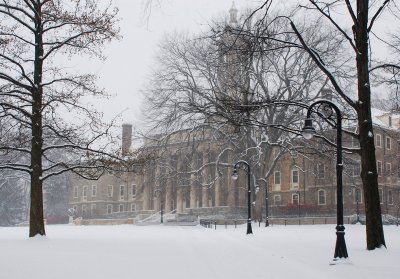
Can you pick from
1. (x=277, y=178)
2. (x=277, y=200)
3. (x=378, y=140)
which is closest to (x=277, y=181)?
(x=277, y=178)

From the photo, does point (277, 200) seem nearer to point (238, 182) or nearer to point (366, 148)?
point (238, 182)

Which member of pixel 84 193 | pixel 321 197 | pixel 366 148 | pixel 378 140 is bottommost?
pixel 321 197

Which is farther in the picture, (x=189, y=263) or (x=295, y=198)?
(x=295, y=198)

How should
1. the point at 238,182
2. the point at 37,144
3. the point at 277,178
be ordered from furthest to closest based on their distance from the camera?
the point at 277,178 < the point at 238,182 < the point at 37,144

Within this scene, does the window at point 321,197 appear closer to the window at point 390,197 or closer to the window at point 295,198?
the window at point 295,198

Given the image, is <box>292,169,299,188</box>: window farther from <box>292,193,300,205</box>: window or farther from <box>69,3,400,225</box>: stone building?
<box>292,193,300,205</box>: window

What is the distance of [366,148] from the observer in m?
16.7

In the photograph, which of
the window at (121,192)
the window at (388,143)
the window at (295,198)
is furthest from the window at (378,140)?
the window at (121,192)

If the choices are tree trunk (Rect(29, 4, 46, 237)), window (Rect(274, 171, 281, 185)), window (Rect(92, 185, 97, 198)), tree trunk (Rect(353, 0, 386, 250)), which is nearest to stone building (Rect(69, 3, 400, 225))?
window (Rect(274, 171, 281, 185))

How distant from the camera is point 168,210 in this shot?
270 feet

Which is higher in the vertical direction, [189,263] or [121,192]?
[121,192]

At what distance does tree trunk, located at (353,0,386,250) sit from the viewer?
1636cm

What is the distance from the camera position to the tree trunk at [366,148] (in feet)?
53.7

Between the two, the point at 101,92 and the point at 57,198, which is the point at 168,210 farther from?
the point at 101,92
